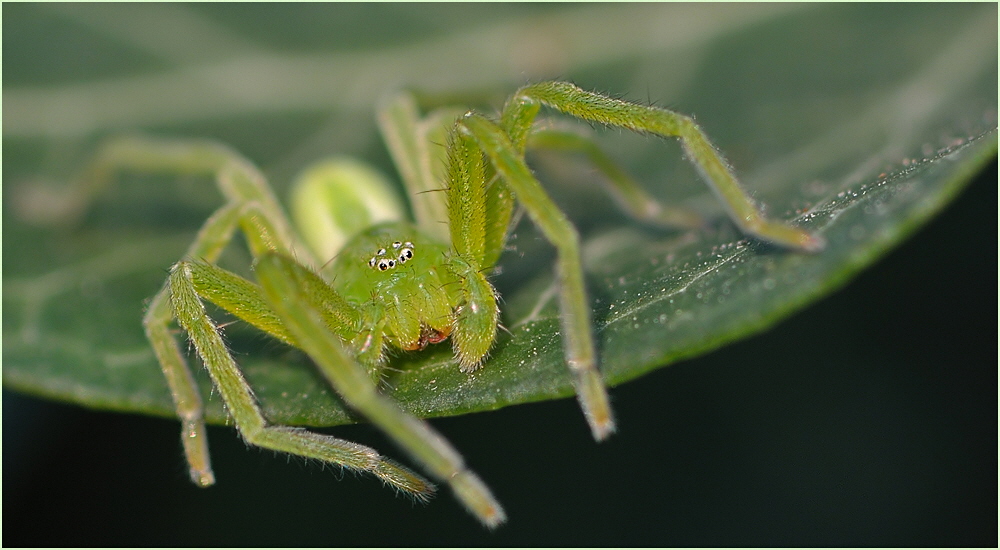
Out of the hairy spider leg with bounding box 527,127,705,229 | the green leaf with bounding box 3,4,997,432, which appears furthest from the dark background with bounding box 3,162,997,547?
the hairy spider leg with bounding box 527,127,705,229

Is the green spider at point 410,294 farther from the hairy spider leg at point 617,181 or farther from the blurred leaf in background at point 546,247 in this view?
the hairy spider leg at point 617,181

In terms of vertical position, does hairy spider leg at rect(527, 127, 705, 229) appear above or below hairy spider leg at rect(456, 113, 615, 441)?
above

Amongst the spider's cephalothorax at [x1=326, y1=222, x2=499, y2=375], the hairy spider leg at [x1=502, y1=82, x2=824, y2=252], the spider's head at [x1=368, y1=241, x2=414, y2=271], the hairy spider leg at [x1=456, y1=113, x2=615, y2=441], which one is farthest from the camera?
the spider's head at [x1=368, y1=241, x2=414, y2=271]

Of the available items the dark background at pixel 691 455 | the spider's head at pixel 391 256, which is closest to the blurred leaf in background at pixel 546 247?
the dark background at pixel 691 455

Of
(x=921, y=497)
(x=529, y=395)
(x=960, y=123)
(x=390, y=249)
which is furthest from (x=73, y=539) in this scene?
(x=960, y=123)

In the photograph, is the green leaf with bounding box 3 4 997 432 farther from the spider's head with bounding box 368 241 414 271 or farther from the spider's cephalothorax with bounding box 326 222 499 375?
the spider's head with bounding box 368 241 414 271

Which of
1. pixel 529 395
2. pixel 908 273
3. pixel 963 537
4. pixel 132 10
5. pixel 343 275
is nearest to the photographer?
pixel 529 395

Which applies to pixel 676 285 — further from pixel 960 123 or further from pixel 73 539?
pixel 73 539

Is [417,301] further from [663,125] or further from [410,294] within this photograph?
[663,125]
